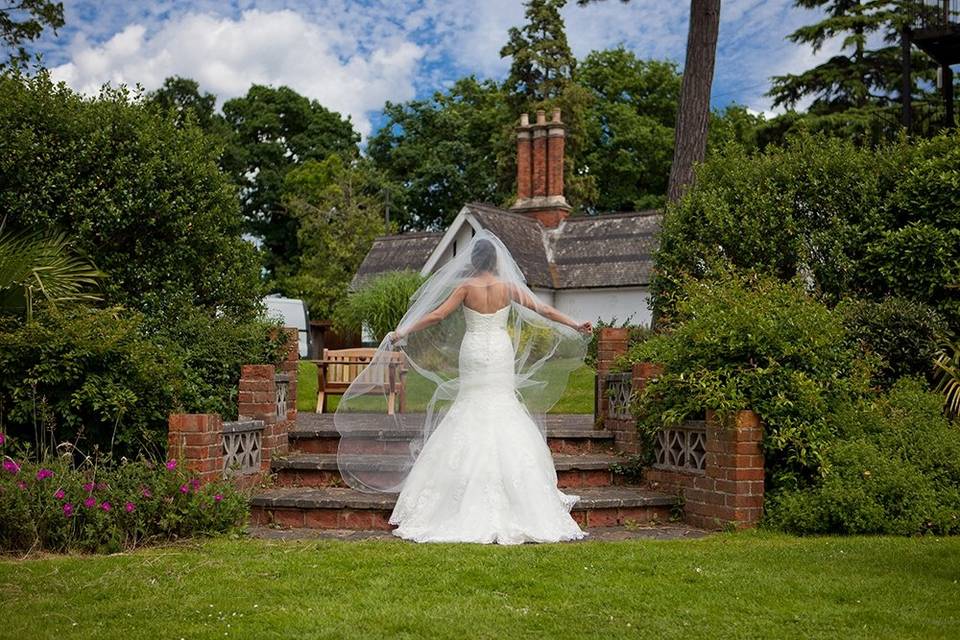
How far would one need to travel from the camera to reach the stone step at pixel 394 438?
823 cm

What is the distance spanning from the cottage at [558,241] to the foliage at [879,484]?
18.8 meters

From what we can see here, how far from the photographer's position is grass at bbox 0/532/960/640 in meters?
4.78

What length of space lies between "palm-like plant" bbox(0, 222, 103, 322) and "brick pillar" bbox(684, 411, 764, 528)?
578 cm

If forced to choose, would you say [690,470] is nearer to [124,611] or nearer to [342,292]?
[124,611]

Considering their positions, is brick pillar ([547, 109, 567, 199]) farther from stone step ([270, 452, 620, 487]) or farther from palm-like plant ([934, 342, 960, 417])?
stone step ([270, 452, 620, 487])

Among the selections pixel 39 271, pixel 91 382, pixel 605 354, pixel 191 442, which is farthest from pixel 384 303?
pixel 191 442

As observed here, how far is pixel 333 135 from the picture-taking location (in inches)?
1826

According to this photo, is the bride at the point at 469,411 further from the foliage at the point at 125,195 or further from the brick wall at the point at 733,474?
the foliage at the point at 125,195

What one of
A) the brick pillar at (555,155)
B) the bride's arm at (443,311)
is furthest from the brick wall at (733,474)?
the brick pillar at (555,155)

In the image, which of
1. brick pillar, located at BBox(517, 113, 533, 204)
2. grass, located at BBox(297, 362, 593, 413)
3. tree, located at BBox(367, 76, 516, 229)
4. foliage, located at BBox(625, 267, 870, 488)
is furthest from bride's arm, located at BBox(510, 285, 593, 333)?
tree, located at BBox(367, 76, 516, 229)

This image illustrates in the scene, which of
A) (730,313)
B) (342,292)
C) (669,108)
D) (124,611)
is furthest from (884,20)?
(124,611)

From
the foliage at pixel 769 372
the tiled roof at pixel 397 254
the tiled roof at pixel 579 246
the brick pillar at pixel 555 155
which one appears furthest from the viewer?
the tiled roof at pixel 397 254

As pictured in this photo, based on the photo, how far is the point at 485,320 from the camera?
807cm

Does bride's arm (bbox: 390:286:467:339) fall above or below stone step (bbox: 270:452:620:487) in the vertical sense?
above
